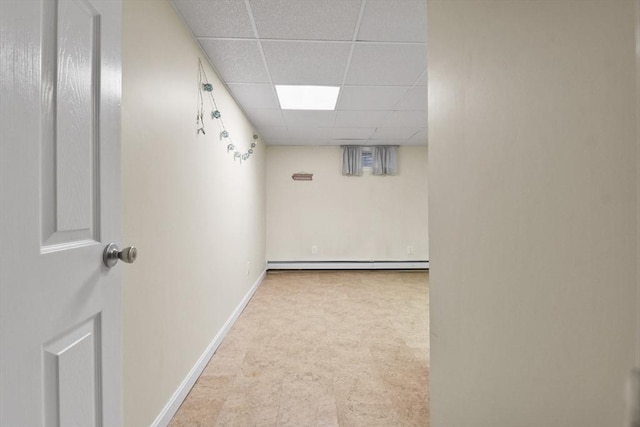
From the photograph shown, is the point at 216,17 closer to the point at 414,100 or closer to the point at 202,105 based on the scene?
the point at 202,105

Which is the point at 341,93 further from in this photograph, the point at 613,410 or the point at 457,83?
the point at 613,410

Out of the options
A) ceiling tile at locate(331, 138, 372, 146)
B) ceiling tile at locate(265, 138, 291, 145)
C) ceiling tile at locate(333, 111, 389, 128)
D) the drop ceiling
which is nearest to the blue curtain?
ceiling tile at locate(331, 138, 372, 146)

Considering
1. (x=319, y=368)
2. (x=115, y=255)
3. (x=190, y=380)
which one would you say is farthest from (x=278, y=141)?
(x=115, y=255)

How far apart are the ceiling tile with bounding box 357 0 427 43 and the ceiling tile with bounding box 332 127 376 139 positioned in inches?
93.8

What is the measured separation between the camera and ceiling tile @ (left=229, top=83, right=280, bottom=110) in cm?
287

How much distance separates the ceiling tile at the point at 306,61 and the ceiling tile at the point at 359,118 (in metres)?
0.99

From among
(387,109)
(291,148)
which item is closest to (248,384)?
(387,109)

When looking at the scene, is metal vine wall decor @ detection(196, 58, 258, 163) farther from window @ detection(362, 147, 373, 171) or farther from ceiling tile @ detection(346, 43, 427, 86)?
window @ detection(362, 147, 373, 171)

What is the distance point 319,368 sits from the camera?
212 cm

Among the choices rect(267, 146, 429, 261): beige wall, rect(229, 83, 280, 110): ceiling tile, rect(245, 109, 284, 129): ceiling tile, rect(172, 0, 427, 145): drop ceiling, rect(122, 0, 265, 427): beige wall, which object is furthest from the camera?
rect(267, 146, 429, 261): beige wall

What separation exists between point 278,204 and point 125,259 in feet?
15.5

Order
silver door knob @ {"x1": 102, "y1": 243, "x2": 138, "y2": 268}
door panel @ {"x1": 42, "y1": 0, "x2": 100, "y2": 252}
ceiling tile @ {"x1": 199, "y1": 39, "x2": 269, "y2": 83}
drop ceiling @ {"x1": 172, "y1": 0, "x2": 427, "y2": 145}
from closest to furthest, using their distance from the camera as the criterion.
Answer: door panel @ {"x1": 42, "y1": 0, "x2": 100, "y2": 252}, silver door knob @ {"x1": 102, "y1": 243, "x2": 138, "y2": 268}, drop ceiling @ {"x1": 172, "y1": 0, "x2": 427, "y2": 145}, ceiling tile @ {"x1": 199, "y1": 39, "x2": 269, "y2": 83}

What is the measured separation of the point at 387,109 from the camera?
3.60m

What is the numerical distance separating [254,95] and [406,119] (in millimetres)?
2038
